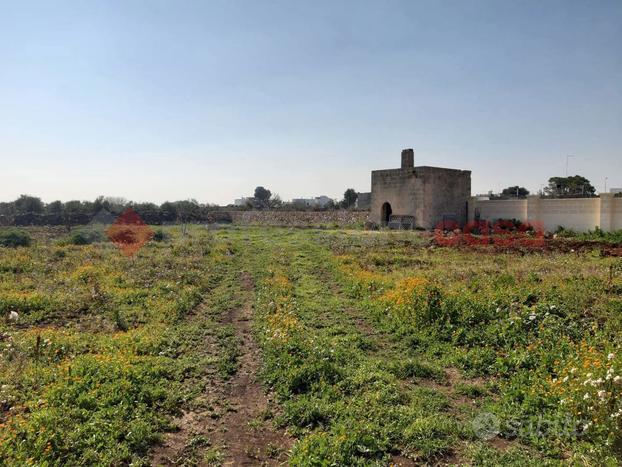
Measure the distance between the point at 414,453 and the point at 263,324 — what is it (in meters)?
4.68

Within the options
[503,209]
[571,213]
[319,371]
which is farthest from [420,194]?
[319,371]

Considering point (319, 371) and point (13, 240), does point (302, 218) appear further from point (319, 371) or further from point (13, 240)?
point (319, 371)

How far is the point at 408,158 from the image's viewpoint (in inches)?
1170

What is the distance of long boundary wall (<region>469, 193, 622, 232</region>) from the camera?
75.7 ft

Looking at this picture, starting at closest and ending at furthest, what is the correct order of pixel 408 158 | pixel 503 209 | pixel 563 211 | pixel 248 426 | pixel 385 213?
1. pixel 248 426
2. pixel 563 211
3. pixel 503 209
4. pixel 408 158
5. pixel 385 213

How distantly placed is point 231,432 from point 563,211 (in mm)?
26231

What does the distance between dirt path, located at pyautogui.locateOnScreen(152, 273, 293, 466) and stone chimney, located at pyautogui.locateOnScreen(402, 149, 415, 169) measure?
25.4 metres

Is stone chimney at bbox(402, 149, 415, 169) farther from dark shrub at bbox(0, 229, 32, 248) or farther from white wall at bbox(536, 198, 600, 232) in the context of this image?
dark shrub at bbox(0, 229, 32, 248)

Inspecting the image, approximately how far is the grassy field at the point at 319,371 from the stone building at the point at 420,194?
16.6 m

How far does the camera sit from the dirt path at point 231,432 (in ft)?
14.2

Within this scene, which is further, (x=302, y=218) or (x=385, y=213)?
(x=302, y=218)

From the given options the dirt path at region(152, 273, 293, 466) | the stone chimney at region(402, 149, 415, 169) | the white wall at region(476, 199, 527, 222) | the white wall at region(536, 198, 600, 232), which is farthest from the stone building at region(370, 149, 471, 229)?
the dirt path at region(152, 273, 293, 466)

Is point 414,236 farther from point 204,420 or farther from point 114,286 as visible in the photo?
point 204,420

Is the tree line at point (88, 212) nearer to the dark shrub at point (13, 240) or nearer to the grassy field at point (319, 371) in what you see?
the dark shrub at point (13, 240)
